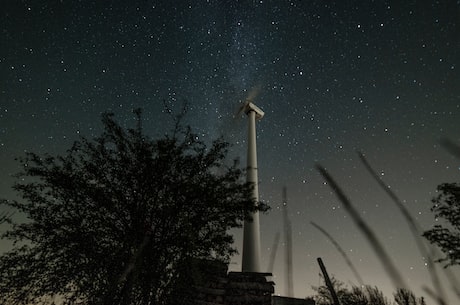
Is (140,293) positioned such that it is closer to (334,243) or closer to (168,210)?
(168,210)

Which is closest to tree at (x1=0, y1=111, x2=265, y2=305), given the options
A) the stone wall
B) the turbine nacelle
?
the stone wall

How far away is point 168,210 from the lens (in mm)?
10188

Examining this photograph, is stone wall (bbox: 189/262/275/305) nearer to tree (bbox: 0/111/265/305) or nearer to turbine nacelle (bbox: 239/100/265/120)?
tree (bbox: 0/111/265/305)

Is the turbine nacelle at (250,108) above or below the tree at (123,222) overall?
above

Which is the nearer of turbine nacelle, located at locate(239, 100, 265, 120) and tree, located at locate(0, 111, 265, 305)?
tree, located at locate(0, 111, 265, 305)

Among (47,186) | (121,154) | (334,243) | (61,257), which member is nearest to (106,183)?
(121,154)

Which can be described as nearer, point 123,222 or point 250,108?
point 123,222

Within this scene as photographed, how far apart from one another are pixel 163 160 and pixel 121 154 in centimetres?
172

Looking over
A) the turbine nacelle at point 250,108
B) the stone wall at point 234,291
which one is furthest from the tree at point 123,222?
the turbine nacelle at point 250,108

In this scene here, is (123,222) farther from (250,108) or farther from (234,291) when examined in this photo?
(250,108)

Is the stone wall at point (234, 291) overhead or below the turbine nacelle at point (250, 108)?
below

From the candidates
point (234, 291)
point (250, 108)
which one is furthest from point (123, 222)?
point (250, 108)

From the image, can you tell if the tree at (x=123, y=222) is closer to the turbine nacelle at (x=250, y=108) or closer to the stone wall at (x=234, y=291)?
the stone wall at (x=234, y=291)

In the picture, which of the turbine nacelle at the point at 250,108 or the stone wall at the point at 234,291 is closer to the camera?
the stone wall at the point at 234,291
